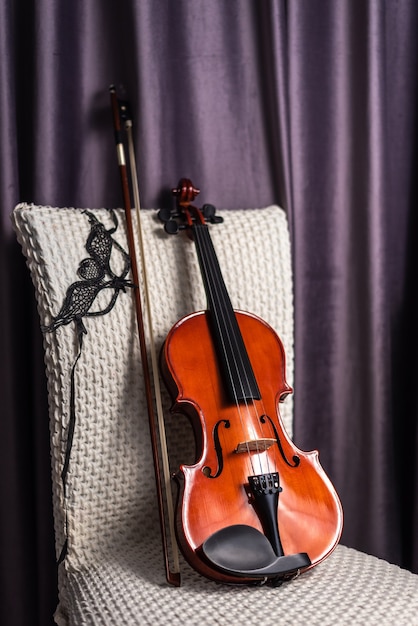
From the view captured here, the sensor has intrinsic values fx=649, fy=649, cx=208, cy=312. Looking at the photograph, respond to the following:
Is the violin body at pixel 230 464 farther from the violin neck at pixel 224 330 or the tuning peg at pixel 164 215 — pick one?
the tuning peg at pixel 164 215

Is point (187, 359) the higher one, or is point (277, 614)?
point (187, 359)

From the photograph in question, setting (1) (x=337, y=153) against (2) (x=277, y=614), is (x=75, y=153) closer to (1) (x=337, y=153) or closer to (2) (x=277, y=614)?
(1) (x=337, y=153)

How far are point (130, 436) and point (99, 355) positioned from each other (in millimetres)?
150

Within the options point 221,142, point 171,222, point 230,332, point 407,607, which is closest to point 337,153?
point 221,142

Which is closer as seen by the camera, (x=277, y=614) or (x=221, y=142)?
(x=277, y=614)

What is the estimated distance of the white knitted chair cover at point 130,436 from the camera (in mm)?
894

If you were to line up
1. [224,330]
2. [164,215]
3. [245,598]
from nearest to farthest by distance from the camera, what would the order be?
[245,598]
[224,330]
[164,215]

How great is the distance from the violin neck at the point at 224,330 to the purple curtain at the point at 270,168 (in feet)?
0.82

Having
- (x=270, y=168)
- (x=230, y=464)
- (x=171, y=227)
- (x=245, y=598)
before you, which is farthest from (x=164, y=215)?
(x=245, y=598)

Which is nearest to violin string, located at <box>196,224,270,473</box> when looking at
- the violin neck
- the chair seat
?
the violin neck

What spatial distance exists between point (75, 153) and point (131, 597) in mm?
829

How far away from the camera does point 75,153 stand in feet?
4.24

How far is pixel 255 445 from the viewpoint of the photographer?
37.8 inches

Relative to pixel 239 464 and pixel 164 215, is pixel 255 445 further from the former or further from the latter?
pixel 164 215
